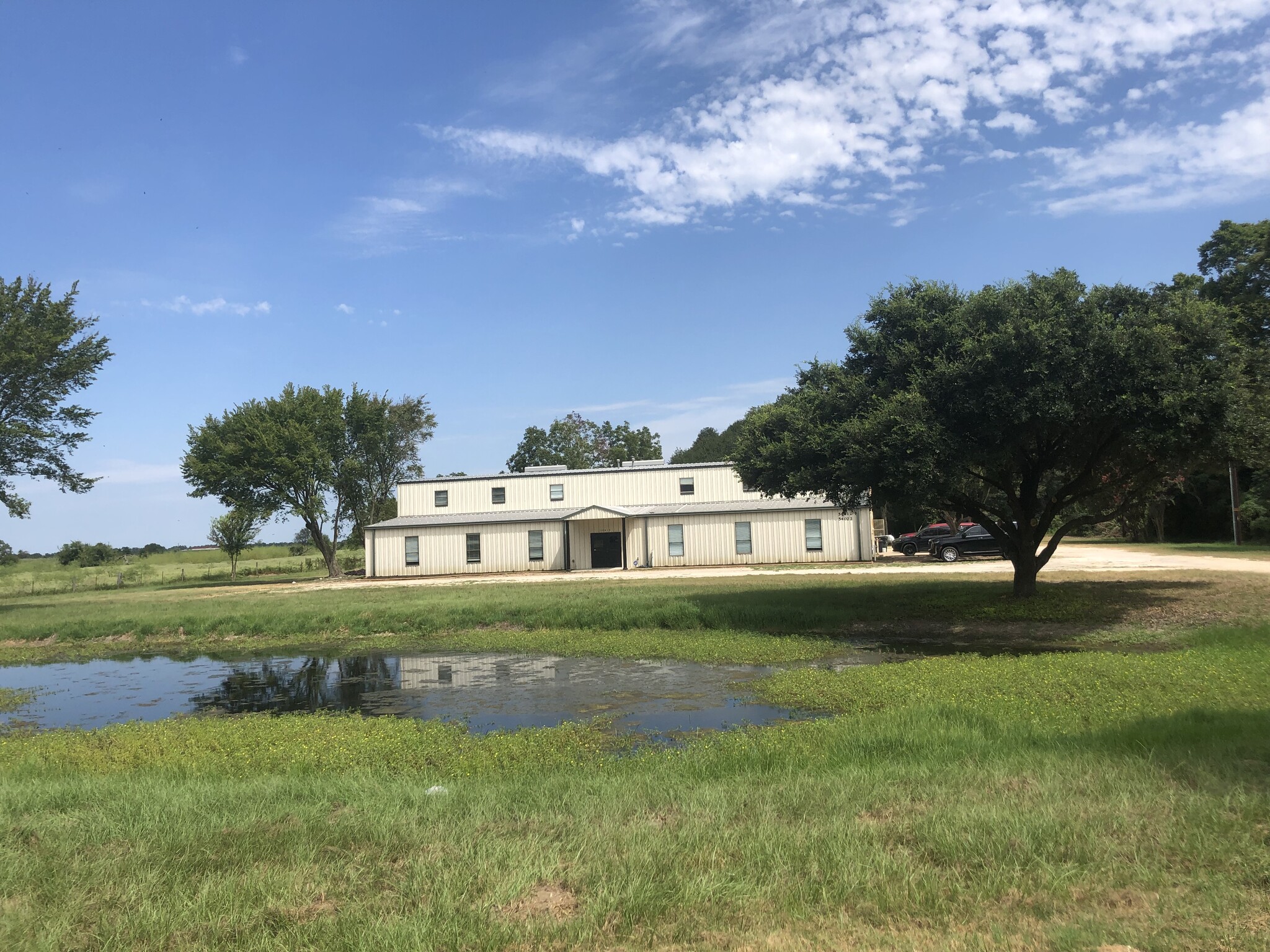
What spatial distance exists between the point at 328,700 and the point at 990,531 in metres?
15.7

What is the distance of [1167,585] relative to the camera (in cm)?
2081

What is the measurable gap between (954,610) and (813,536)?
20103 mm

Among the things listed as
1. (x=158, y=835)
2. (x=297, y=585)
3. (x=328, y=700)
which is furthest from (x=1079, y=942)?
(x=297, y=585)

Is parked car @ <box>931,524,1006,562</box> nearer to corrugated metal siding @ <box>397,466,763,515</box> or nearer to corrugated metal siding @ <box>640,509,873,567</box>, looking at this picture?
corrugated metal siding @ <box>640,509,873,567</box>

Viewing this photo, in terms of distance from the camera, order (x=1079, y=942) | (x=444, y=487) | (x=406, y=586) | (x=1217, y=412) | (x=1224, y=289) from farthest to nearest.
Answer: (x=444, y=487), (x=1224, y=289), (x=406, y=586), (x=1217, y=412), (x=1079, y=942)

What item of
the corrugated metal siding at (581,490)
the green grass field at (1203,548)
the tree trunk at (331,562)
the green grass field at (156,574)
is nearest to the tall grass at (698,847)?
the green grass field at (1203,548)

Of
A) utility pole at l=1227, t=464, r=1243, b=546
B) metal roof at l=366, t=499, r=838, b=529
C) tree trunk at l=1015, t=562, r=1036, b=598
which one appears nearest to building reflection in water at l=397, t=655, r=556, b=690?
tree trunk at l=1015, t=562, r=1036, b=598

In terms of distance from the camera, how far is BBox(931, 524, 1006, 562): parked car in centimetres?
3728

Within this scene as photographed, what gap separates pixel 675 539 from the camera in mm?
41531

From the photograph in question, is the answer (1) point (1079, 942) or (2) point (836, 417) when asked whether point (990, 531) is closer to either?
(2) point (836, 417)

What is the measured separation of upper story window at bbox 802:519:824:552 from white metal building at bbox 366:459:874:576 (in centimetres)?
4

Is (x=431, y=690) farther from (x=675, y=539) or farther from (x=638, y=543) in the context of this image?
(x=638, y=543)

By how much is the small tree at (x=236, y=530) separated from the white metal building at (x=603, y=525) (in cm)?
1049

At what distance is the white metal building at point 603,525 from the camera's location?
40.0 meters
